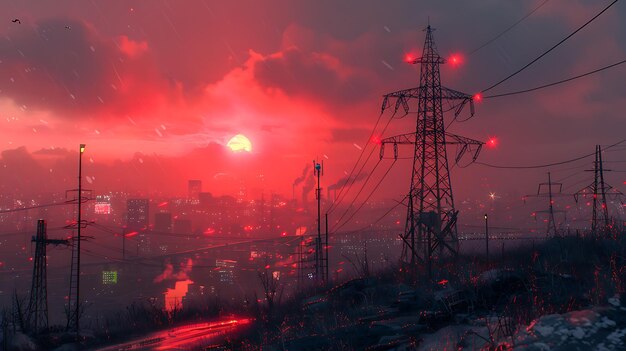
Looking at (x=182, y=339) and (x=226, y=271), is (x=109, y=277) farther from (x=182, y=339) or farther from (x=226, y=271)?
(x=182, y=339)

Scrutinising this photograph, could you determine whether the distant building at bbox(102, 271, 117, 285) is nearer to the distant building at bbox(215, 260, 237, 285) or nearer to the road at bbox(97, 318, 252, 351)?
the distant building at bbox(215, 260, 237, 285)

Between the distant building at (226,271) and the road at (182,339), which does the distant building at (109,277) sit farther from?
the road at (182,339)

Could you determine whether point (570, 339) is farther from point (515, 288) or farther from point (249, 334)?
point (249, 334)

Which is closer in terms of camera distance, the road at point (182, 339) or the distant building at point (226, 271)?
the road at point (182, 339)

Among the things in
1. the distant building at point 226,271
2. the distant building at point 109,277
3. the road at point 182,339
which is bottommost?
the distant building at point 109,277

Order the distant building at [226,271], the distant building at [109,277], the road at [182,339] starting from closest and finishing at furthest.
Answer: the road at [182,339] → the distant building at [226,271] → the distant building at [109,277]

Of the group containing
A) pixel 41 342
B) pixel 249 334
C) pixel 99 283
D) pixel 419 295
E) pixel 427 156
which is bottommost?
pixel 99 283

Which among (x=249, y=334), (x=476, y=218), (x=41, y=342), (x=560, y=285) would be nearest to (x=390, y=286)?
(x=249, y=334)

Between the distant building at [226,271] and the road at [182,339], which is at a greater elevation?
the road at [182,339]

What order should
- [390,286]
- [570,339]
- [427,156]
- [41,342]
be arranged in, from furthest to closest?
1. [427,156]
2. [41,342]
3. [390,286]
4. [570,339]

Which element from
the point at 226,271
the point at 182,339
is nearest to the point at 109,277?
the point at 226,271

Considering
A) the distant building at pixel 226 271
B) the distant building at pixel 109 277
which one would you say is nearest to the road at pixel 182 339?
the distant building at pixel 226 271
